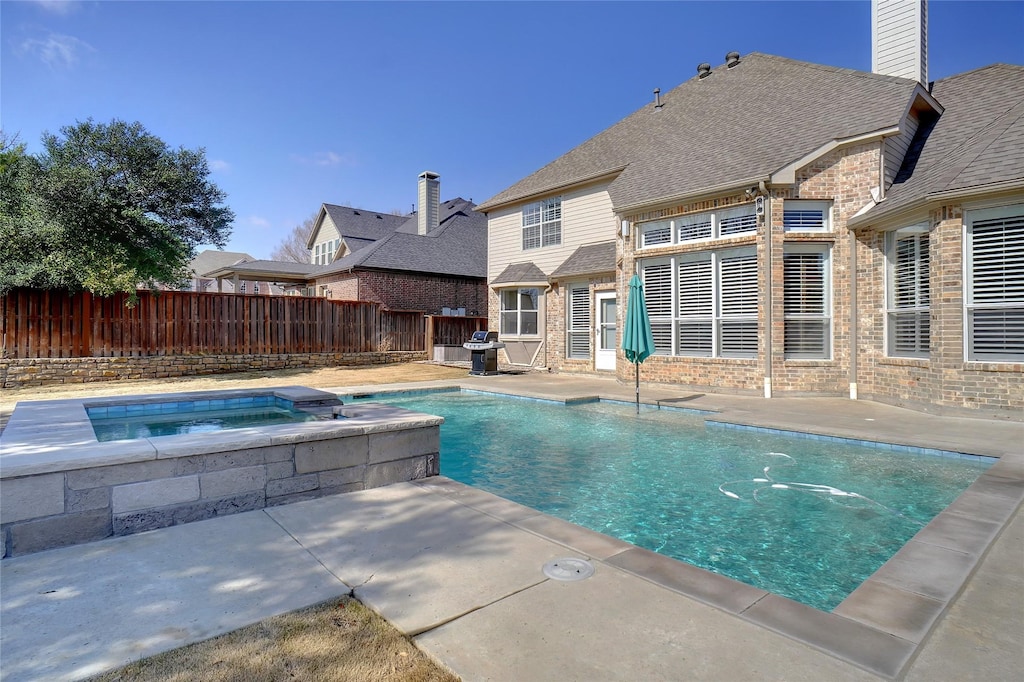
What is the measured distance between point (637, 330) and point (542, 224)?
8.00 m

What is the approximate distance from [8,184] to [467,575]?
1609 cm

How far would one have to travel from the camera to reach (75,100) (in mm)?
11836

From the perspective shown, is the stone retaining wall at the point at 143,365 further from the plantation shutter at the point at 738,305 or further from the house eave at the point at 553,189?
the plantation shutter at the point at 738,305

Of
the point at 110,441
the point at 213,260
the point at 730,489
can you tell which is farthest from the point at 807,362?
the point at 213,260

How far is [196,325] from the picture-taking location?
1496cm

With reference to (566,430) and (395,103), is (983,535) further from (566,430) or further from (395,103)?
(395,103)

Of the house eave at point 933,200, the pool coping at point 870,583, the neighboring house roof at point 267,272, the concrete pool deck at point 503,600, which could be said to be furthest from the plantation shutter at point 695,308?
the neighboring house roof at point 267,272

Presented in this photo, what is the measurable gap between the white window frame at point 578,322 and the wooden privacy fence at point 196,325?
23.3ft

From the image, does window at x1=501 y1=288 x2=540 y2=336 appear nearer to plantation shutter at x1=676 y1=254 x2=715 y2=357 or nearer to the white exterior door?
the white exterior door

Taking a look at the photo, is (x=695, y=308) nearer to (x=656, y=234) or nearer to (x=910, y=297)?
(x=656, y=234)

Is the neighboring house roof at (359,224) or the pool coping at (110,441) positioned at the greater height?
the neighboring house roof at (359,224)

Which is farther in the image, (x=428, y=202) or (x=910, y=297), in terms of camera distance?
(x=428, y=202)

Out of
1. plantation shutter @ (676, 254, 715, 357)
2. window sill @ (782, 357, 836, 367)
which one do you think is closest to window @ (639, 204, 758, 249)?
plantation shutter @ (676, 254, 715, 357)

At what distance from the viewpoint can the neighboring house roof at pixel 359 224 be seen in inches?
1028
